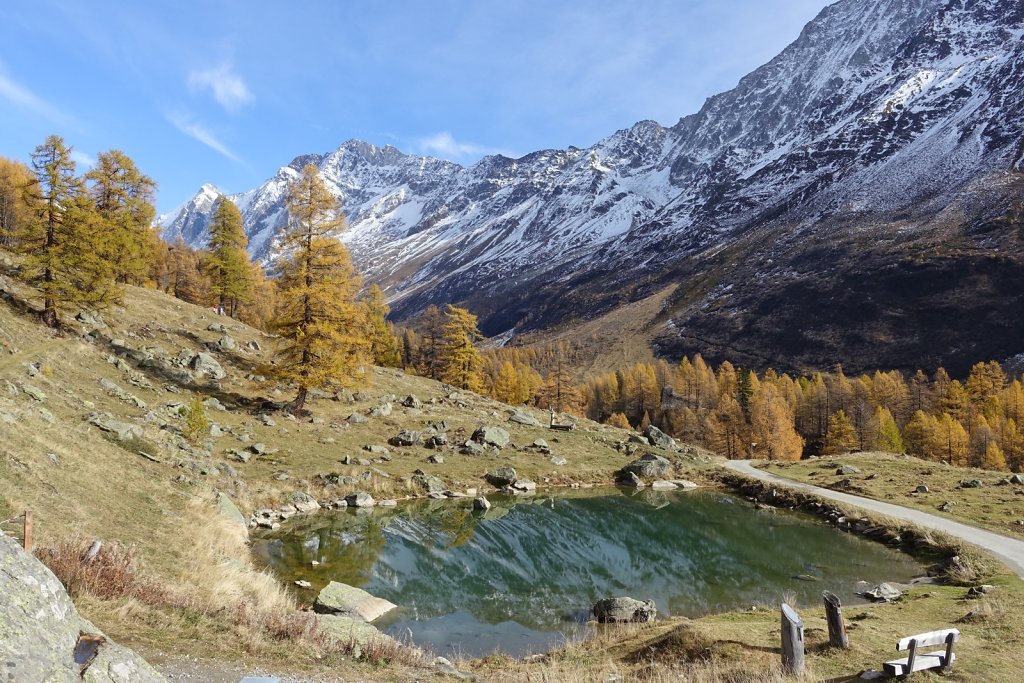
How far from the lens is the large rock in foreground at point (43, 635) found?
557 centimetres

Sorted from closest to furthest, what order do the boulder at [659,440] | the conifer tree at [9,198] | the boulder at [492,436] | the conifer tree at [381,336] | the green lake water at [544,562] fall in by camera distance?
1. the green lake water at [544,562]
2. the boulder at [492,436]
3. the boulder at [659,440]
4. the conifer tree at [9,198]
5. the conifer tree at [381,336]

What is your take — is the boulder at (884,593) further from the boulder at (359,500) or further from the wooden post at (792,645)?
the boulder at (359,500)

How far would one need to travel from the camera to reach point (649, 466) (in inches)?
2014

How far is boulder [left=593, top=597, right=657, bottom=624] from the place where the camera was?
66.1 ft

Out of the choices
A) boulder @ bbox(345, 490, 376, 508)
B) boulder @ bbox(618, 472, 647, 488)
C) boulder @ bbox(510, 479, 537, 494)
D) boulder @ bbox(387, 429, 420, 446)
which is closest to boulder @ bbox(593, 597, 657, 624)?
boulder @ bbox(345, 490, 376, 508)

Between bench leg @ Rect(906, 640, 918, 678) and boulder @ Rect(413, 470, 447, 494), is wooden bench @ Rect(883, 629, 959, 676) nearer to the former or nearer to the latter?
bench leg @ Rect(906, 640, 918, 678)

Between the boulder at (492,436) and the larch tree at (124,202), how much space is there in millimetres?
32810

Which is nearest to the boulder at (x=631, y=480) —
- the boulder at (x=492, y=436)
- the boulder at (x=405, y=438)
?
the boulder at (x=492, y=436)

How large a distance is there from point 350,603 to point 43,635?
13.8 meters

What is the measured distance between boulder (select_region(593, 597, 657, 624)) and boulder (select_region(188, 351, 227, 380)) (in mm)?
36905

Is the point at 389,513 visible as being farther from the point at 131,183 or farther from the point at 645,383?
the point at 645,383

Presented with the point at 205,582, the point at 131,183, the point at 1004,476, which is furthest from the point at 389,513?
the point at 1004,476

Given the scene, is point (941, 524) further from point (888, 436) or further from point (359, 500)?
point (888, 436)

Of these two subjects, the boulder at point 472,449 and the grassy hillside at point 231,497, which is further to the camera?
the boulder at point 472,449
